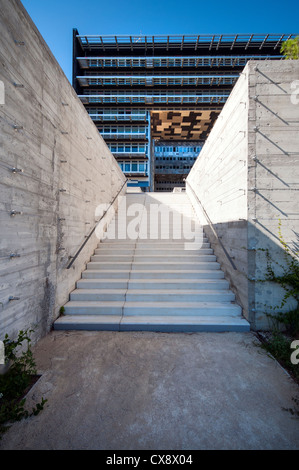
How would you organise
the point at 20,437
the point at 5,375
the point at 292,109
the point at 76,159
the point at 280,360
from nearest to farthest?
1. the point at 20,437
2. the point at 5,375
3. the point at 280,360
4. the point at 292,109
5. the point at 76,159

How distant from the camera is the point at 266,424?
1.83 metres

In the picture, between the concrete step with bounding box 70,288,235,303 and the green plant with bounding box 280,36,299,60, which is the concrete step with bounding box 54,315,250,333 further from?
the green plant with bounding box 280,36,299,60

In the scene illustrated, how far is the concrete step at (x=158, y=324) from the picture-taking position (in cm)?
336

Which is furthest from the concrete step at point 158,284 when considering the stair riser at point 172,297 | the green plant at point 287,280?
the green plant at point 287,280

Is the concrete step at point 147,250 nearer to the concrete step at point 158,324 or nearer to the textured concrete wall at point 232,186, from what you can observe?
the textured concrete wall at point 232,186

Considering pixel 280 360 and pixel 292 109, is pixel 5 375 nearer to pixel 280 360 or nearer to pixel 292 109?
pixel 280 360

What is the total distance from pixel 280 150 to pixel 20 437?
490 centimetres

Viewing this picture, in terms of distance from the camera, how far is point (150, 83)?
30.1 meters

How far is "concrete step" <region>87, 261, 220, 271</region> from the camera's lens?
4.81 m

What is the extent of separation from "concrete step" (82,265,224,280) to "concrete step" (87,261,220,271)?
177 mm

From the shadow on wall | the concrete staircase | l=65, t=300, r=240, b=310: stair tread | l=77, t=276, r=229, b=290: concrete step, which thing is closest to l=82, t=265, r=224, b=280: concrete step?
the concrete staircase

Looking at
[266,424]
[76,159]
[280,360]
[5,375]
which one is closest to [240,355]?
[280,360]

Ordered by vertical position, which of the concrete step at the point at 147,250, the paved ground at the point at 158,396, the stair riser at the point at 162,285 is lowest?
the paved ground at the point at 158,396

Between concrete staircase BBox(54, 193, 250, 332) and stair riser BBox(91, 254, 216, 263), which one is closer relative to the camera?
concrete staircase BBox(54, 193, 250, 332)
